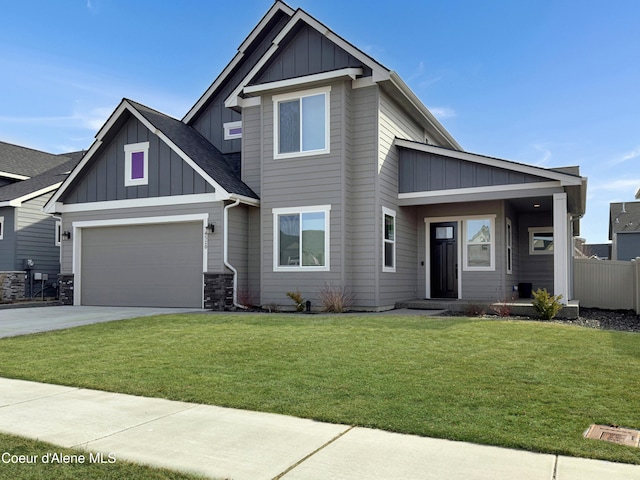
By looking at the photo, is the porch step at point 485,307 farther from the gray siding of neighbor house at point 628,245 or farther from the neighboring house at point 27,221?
the gray siding of neighbor house at point 628,245

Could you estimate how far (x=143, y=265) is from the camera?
51.0 ft

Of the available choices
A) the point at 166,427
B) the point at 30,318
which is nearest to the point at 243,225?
the point at 30,318

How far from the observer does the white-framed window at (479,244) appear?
14.7m

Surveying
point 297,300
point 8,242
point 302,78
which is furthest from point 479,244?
point 8,242

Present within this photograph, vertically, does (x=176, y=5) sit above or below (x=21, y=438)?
above

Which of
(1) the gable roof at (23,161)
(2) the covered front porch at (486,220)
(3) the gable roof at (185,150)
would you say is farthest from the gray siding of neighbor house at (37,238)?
(2) the covered front porch at (486,220)

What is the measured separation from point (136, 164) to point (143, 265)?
2.94 meters

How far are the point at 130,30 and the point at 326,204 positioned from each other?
10.8m

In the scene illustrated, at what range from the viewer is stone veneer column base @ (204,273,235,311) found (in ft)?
45.3

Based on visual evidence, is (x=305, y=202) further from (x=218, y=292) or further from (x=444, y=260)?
(x=444, y=260)

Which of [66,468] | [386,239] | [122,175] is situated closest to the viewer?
[66,468]

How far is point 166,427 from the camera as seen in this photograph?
450 cm

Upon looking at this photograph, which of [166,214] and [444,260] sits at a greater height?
[166,214]

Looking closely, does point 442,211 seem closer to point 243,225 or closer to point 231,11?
point 243,225
